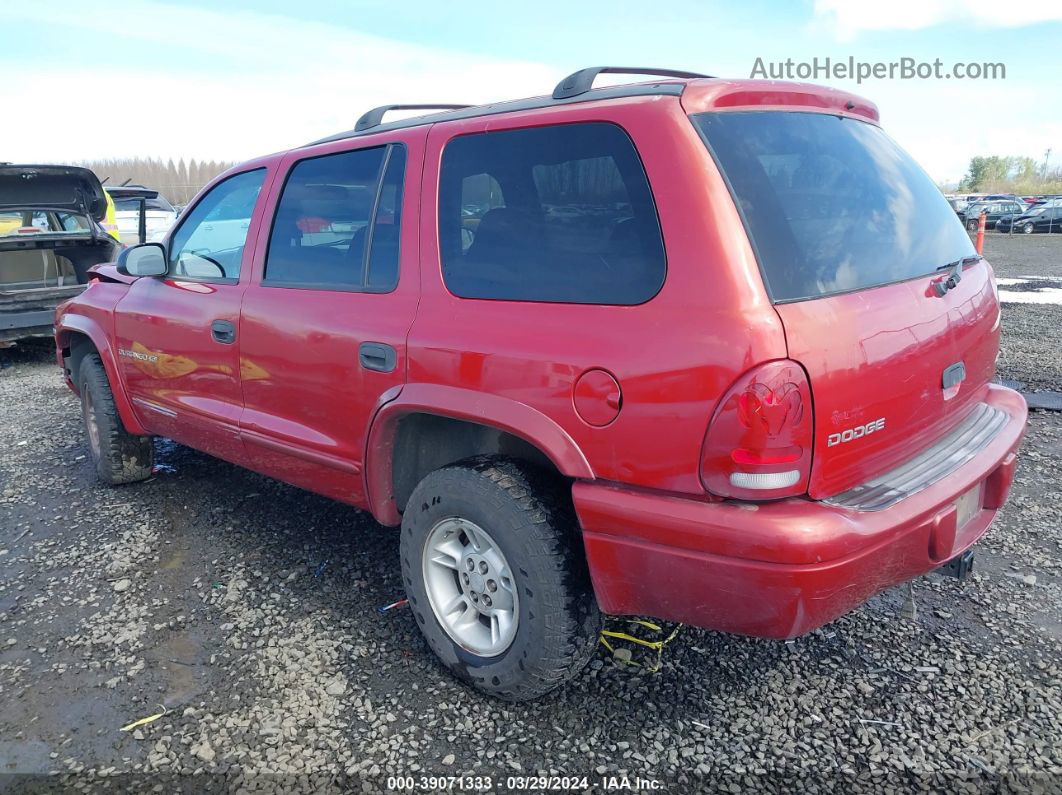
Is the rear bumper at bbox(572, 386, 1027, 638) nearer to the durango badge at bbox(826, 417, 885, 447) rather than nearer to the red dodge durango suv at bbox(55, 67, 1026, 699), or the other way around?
the red dodge durango suv at bbox(55, 67, 1026, 699)

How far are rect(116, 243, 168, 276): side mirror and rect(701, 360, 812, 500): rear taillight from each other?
9.73ft

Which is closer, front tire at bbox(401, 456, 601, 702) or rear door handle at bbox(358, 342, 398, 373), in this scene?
front tire at bbox(401, 456, 601, 702)

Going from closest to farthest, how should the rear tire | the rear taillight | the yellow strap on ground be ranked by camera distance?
the rear taillight → the yellow strap on ground → the rear tire

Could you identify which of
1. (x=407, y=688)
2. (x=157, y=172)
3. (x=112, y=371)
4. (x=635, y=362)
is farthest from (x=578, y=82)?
(x=157, y=172)

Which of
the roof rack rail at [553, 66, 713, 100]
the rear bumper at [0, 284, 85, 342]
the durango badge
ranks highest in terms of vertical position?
the roof rack rail at [553, 66, 713, 100]

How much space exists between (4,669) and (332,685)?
4.03 feet

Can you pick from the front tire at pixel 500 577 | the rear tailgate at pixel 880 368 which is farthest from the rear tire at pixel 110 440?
the rear tailgate at pixel 880 368

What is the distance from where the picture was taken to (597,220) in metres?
2.27

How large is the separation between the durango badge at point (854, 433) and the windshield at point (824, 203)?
0.37 meters

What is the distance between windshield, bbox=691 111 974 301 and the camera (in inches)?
83.0

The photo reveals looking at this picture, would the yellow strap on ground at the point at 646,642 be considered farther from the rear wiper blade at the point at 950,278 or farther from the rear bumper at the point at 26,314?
the rear bumper at the point at 26,314

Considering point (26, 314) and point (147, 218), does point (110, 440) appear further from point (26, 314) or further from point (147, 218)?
point (147, 218)

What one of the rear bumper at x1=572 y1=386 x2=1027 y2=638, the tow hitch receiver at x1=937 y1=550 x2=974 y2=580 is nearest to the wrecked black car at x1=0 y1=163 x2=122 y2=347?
the rear bumper at x1=572 y1=386 x2=1027 y2=638

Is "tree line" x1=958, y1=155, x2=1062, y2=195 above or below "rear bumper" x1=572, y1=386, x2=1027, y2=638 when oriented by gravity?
above
